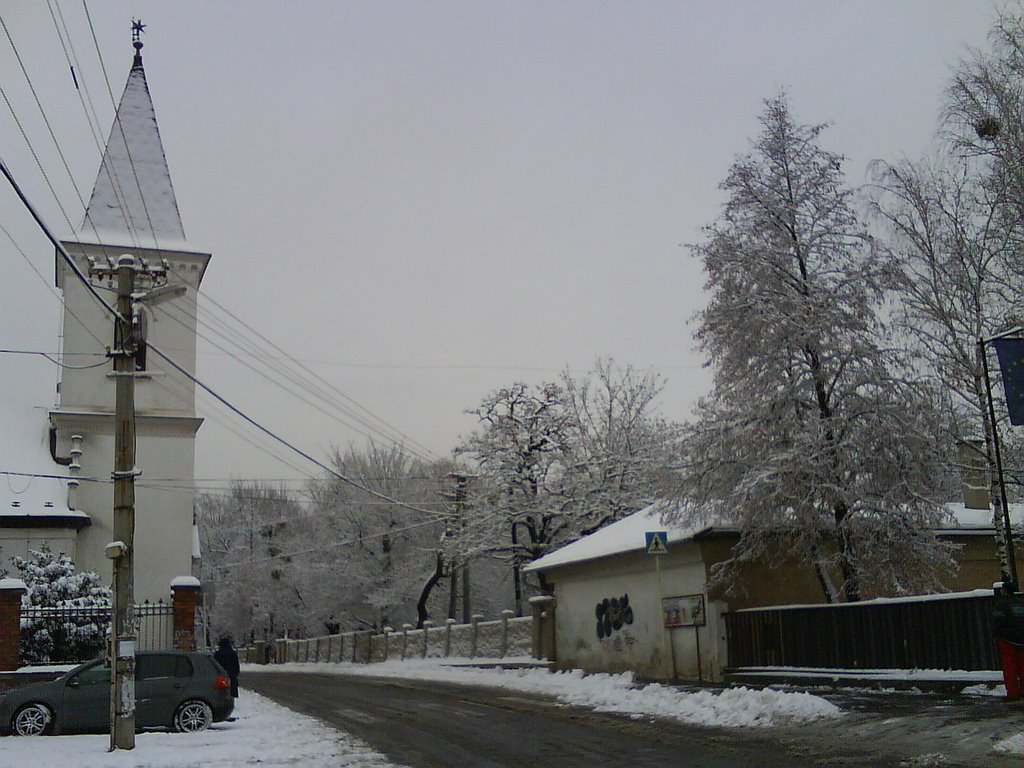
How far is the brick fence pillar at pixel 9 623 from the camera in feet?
72.2

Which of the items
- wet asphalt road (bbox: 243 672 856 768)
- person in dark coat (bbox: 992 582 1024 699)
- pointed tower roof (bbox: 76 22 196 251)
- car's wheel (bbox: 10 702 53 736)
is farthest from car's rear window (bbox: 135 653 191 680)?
pointed tower roof (bbox: 76 22 196 251)

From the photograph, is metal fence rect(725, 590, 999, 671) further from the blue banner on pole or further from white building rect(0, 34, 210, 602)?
white building rect(0, 34, 210, 602)

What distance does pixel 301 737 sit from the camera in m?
17.0

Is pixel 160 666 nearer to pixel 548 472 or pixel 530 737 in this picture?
pixel 530 737

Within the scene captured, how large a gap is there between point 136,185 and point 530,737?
36.5 meters

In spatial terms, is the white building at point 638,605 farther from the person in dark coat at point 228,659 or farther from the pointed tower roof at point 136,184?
the pointed tower roof at point 136,184

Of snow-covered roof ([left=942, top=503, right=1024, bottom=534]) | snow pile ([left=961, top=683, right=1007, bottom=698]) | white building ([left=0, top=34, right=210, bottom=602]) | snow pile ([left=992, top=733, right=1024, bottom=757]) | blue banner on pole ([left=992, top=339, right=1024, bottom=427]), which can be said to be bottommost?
snow pile ([left=992, top=733, right=1024, bottom=757])

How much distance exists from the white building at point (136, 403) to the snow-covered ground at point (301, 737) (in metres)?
19.9

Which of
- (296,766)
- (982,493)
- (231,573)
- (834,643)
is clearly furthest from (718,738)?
(231,573)

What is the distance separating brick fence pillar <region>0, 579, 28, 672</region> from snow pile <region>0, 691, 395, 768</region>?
16.1ft

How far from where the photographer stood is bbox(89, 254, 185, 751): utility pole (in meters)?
15.4

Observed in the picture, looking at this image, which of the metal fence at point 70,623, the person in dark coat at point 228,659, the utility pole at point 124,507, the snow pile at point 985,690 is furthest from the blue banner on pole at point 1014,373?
the metal fence at point 70,623

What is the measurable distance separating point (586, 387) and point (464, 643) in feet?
45.7

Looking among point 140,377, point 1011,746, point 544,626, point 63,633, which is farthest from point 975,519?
point 140,377
